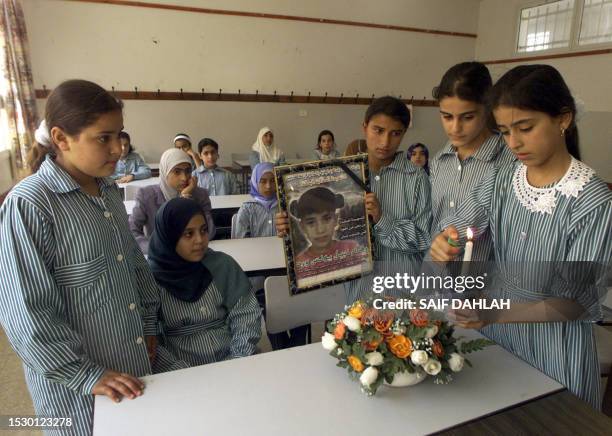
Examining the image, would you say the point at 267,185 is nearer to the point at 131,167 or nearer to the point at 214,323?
the point at 214,323

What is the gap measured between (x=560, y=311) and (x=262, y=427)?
90 cm

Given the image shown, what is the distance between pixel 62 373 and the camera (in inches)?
45.9

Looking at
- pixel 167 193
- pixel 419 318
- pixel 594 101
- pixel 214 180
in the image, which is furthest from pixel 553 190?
pixel 594 101

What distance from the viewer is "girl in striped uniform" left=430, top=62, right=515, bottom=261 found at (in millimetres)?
1551

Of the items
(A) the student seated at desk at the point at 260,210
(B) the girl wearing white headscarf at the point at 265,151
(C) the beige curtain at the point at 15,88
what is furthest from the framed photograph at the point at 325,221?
(B) the girl wearing white headscarf at the point at 265,151

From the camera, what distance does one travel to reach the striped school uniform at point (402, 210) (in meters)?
1.79

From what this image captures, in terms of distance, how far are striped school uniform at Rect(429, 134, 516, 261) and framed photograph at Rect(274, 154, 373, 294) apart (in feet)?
1.34

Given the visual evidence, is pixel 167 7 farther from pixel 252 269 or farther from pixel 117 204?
pixel 117 204

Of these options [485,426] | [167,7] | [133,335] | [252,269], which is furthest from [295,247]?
[167,7]

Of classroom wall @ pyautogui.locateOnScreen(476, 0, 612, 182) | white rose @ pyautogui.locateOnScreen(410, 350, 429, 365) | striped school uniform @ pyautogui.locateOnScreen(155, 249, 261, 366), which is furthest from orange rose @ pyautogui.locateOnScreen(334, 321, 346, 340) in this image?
classroom wall @ pyautogui.locateOnScreen(476, 0, 612, 182)

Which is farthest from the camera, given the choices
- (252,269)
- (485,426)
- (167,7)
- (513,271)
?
(167,7)

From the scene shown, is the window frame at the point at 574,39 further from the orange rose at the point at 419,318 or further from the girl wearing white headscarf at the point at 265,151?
the orange rose at the point at 419,318

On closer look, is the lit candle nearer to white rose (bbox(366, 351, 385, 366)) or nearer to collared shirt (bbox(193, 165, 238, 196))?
white rose (bbox(366, 351, 385, 366))

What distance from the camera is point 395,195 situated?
1851mm
